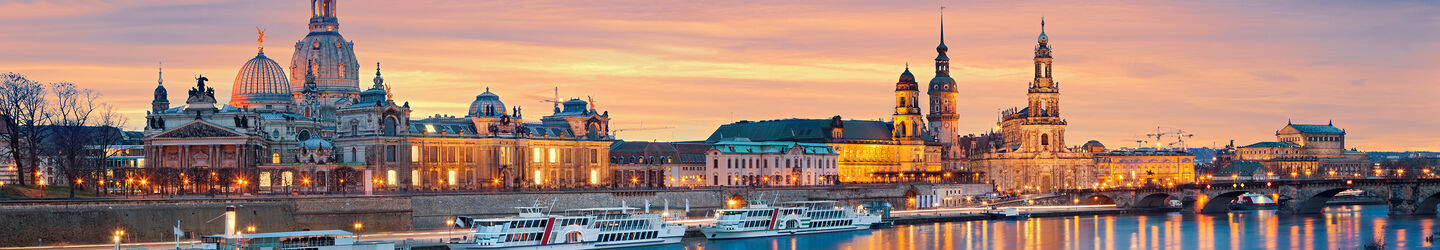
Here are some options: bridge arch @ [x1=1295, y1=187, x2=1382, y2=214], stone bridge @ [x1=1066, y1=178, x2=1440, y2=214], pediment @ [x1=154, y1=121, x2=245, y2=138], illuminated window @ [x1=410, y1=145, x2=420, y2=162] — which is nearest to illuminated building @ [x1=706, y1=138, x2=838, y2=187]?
stone bridge @ [x1=1066, y1=178, x2=1440, y2=214]

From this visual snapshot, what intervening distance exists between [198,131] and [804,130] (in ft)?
252

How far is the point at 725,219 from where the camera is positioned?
114 metres

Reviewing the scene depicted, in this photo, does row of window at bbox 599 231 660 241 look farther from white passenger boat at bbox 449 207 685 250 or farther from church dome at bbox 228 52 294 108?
church dome at bbox 228 52 294 108

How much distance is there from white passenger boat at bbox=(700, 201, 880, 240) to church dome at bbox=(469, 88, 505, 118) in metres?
31.4

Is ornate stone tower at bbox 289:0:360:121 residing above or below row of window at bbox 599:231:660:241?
above

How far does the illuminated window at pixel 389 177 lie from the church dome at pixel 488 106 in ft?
43.5

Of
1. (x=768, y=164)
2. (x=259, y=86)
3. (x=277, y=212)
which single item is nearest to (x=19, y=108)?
(x=277, y=212)

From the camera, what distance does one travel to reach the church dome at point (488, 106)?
14312 cm

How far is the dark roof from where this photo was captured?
18825 centimetres

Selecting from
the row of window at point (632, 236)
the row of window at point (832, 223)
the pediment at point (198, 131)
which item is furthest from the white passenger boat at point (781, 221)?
the pediment at point (198, 131)

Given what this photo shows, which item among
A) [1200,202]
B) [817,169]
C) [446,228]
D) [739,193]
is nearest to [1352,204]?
[1200,202]

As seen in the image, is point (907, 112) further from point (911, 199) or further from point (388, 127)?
point (388, 127)

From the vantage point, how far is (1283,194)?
527 feet

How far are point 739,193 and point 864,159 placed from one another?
47765 mm
